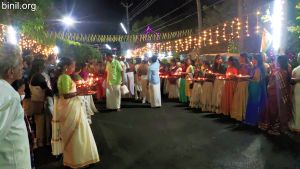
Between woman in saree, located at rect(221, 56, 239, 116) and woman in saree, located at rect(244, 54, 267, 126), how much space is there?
1036 millimetres

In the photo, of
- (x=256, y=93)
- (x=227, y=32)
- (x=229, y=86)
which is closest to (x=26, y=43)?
(x=227, y=32)

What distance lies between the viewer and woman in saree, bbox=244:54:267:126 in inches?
306

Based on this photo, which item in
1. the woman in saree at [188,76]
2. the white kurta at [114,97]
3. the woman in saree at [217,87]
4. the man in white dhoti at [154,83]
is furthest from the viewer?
the woman in saree at [188,76]

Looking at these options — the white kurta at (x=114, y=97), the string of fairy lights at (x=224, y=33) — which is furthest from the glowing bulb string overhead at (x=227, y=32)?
the white kurta at (x=114, y=97)

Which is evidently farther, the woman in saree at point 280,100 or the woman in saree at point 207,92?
the woman in saree at point 207,92

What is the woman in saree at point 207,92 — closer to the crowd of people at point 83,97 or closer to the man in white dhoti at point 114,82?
the crowd of people at point 83,97

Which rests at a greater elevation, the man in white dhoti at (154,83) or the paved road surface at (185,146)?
the man in white dhoti at (154,83)

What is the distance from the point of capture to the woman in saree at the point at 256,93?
777 centimetres

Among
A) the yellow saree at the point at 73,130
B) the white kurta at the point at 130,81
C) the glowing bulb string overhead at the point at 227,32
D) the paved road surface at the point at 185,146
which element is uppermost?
the glowing bulb string overhead at the point at 227,32

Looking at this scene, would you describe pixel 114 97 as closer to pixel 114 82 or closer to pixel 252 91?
pixel 114 82

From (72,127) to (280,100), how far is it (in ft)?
15.5

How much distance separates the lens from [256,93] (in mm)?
7871

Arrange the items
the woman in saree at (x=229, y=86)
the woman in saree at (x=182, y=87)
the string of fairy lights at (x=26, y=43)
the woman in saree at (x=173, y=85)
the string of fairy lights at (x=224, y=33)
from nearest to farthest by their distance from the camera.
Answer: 1. the woman in saree at (x=229, y=86)
2. the string of fairy lights at (x=224, y=33)
3. the string of fairy lights at (x=26, y=43)
4. the woman in saree at (x=182, y=87)
5. the woman in saree at (x=173, y=85)

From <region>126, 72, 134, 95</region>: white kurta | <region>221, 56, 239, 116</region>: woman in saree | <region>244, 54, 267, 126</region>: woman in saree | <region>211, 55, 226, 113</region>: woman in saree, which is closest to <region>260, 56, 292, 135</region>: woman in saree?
<region>244, 54, 267, 126</region>: woman in saree
